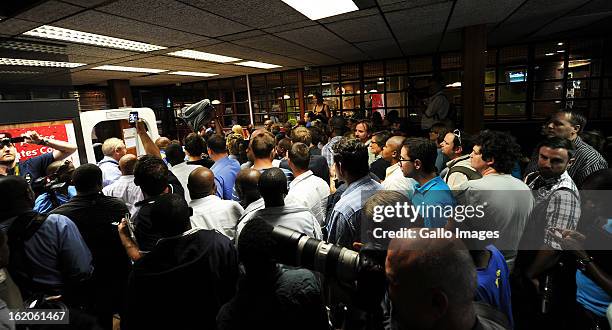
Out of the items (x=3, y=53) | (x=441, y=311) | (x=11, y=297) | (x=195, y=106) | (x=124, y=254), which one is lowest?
(x=124, y=254)

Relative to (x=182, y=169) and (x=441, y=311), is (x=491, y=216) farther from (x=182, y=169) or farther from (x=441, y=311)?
(x=182, y=169)

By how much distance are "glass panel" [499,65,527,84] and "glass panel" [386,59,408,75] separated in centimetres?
193

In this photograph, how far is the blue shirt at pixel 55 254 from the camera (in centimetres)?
147

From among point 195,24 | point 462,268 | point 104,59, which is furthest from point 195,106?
point 462,268

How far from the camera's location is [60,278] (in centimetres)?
158

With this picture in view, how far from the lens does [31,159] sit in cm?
272

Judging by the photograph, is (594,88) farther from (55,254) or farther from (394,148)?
(55,254)

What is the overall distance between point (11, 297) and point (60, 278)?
0.40 m

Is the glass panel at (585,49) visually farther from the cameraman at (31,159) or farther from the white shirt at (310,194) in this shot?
the cameraman at (31,159)

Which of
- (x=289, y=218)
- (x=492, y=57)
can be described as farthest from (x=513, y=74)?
(x=289, y=218)

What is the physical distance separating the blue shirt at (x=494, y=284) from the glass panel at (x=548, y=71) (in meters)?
6.32

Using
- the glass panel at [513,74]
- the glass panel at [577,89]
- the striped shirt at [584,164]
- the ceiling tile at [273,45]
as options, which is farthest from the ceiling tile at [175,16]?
the glass panel at [577,89]

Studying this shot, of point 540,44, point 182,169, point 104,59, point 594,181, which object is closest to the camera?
point 594,181

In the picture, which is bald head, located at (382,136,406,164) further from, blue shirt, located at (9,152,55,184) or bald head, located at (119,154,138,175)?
blue shirt, located at (9,152,55,184)
